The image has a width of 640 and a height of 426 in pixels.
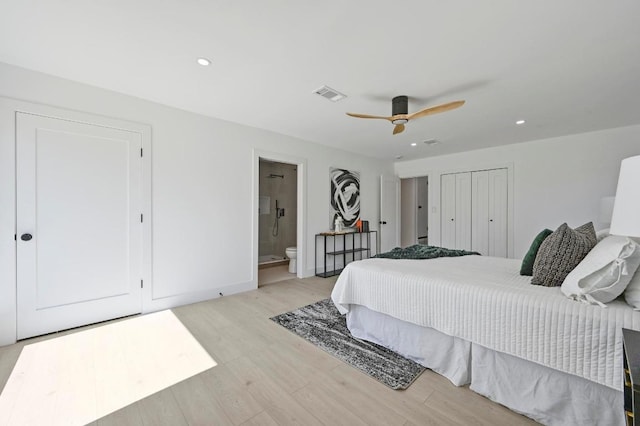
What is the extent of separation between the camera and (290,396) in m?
1.65

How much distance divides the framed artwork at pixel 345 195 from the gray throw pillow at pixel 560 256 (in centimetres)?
352

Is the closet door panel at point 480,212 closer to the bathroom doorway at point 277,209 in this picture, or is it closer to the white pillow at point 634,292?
the bathroom doorway at point 277,209

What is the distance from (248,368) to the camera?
6.38ft

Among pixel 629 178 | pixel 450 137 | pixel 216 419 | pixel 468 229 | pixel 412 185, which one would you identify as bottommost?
pixel 216 419

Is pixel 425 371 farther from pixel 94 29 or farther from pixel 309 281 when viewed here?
pixel 94 29

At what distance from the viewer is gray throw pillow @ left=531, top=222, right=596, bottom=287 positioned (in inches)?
65.0

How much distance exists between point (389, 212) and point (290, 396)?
5.01 meters

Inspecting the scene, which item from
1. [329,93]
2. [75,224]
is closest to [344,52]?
[329,93]

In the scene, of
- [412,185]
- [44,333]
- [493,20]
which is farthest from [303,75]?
[412,185]

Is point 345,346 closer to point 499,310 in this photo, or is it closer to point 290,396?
point 290,396

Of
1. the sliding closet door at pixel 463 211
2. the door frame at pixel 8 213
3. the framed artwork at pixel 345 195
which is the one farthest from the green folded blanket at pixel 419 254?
the door frame at pixel 8 213

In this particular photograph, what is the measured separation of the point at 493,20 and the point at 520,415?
7.95ft

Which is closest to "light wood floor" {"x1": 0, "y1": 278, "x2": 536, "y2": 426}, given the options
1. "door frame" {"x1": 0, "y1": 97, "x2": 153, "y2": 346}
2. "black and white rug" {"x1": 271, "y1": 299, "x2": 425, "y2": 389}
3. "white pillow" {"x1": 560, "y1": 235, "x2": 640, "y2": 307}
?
"black and white rug" {"x1": 271, "y1": 299, "x2": 425, "y2": 389}

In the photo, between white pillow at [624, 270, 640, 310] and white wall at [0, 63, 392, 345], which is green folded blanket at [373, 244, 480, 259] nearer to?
white pillow at [624, 270, 640, 310]
